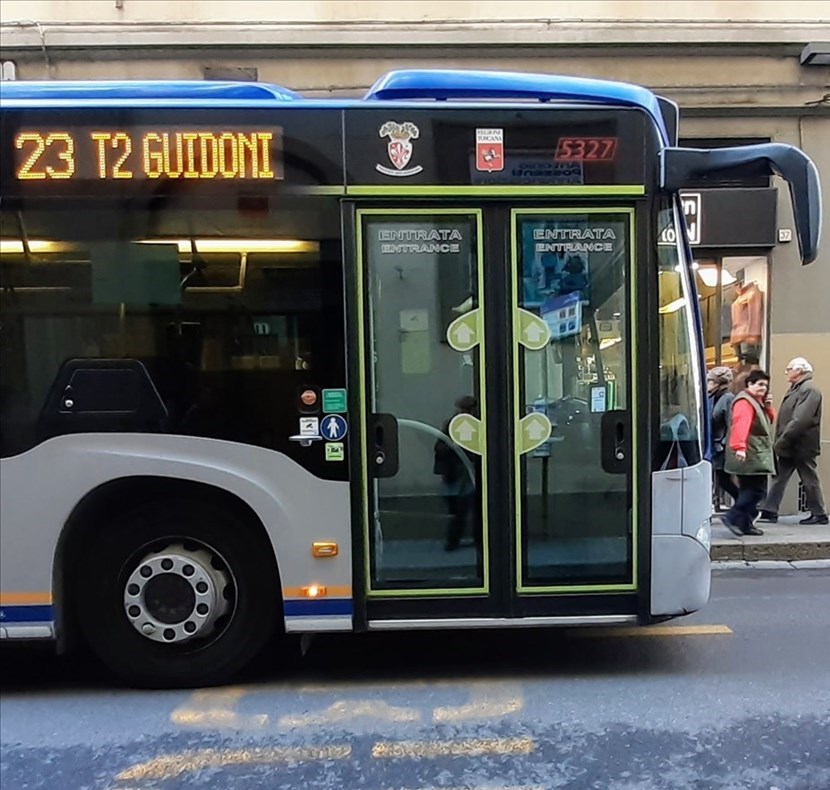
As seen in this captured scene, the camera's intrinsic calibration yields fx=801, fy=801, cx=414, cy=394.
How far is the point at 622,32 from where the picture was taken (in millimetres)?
9898

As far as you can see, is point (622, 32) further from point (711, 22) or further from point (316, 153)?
point (316, 153)

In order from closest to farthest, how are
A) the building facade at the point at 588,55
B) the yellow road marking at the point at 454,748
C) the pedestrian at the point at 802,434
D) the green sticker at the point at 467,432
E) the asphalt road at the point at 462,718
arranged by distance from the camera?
the asphalt road at the point at 462,718 < the yellow road marking at the point at 454,748 < the green sticker at the point at 467,432 < the pedestrian at the point at 802,434 < the building facade at the point at 588,55

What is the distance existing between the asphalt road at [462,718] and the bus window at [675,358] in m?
1.29

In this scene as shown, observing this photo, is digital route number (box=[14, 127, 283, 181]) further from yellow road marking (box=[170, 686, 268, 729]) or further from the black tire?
yellow road marking (box=[170, 686, 268, 729])

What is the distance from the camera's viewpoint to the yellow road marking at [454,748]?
12.1 feet

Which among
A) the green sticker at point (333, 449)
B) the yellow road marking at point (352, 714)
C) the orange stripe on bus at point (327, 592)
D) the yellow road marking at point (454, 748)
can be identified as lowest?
Result: the yellow road marking at point (454, 748)

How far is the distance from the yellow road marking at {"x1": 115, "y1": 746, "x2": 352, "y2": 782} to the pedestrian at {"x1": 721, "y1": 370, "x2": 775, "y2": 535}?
17.3 ft

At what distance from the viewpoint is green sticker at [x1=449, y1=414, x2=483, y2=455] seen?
4.32 m

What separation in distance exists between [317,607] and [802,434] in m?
5.97

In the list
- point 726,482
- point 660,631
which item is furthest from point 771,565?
point 660,631

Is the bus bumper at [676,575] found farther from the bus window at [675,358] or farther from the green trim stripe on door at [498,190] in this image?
A: the green trim stripe on door at [498,190]

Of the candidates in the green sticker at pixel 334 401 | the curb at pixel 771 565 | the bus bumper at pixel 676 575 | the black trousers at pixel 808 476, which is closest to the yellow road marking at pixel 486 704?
the bus bumper at pixel 676 575

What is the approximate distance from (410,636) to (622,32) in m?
8.09

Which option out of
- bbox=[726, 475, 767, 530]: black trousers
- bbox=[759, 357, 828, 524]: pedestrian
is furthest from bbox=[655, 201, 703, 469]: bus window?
bbox=[759, 357, 828, 524]: pedestrian
